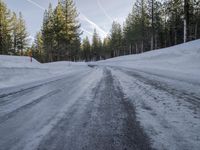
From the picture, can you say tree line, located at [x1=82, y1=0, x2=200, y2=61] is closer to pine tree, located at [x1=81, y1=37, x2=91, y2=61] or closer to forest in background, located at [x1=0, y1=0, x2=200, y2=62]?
forest in background, located at [x1=0, y1=0, x2=200, y2=62]

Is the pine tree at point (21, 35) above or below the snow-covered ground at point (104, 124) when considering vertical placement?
above

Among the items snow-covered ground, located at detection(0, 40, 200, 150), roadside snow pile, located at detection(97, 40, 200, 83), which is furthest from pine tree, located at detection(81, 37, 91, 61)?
snow-covered ground, located at detection(0, 40, 200, 150)

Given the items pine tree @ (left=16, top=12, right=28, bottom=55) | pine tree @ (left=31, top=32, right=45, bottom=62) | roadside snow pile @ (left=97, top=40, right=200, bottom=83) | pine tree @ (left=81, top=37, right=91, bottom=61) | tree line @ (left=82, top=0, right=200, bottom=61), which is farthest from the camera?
pine tree @ (left=81, top=37, right=91, bottom=61)

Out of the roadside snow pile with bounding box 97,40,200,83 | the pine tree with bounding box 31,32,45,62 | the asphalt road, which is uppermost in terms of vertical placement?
the pine tree with bounding box 31,32,45,62

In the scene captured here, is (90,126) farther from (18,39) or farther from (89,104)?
(18,39)

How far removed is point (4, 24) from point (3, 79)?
119 feet

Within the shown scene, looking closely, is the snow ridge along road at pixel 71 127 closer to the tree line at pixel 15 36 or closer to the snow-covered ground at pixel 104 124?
the snow-covered ground at pixel 104 124

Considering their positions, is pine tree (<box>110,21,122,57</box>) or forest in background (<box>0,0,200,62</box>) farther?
pine tree (<box>110,21,122,57</box>)

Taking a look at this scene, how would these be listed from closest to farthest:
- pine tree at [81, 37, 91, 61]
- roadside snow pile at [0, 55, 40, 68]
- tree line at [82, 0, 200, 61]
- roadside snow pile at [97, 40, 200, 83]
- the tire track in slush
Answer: the tire track in slush < roadside snow pile at [97, 40, 200, 83] < roadside snow pile at [0, 55, 40, 68] < tree line at [82, 0, 200, 61] < pine tree at [81, 37, 91, 61]

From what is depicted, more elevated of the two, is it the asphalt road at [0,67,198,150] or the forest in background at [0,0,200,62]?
the forest in background at [0,0,200,62]

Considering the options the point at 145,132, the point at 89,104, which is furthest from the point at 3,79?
the point at 145,132

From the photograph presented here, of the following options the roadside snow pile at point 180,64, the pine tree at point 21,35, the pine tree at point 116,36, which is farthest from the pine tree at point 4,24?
the pine tree at point 116,36

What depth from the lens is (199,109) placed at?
10.0ft

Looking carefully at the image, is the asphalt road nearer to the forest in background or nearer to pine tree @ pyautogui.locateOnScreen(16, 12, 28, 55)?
the forest in background
